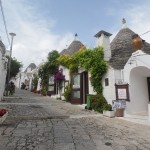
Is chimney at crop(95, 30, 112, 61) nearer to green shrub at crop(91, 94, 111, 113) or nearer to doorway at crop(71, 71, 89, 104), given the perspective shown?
green shrub at crop(91, 94, 111, 113)

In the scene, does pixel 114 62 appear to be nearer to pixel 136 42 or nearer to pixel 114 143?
pixel 136 42

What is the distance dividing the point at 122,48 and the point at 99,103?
477 cm

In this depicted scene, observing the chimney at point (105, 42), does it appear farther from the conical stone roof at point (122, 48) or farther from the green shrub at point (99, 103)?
the green shrub at point (99, 103)

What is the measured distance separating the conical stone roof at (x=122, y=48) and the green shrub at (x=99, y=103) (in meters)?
2.40

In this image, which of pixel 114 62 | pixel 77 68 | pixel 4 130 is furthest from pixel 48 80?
pixel 4 130

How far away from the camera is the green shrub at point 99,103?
1236 cm

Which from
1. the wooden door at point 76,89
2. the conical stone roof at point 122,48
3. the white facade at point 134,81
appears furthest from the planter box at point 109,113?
the wooden door at point 76,89

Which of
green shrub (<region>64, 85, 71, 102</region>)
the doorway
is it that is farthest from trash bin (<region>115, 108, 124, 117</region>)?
green shrub (<region>64, 85, 71, 102</region>)

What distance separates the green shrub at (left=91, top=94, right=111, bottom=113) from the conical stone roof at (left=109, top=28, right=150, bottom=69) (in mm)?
2402

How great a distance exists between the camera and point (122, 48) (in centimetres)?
1430

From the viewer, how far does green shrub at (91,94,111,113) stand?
40.5 ft

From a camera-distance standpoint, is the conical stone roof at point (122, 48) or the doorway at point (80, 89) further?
the doorway at point (80, 89)

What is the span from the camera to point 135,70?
11.9m

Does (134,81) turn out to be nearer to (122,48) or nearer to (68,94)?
(122,48)
